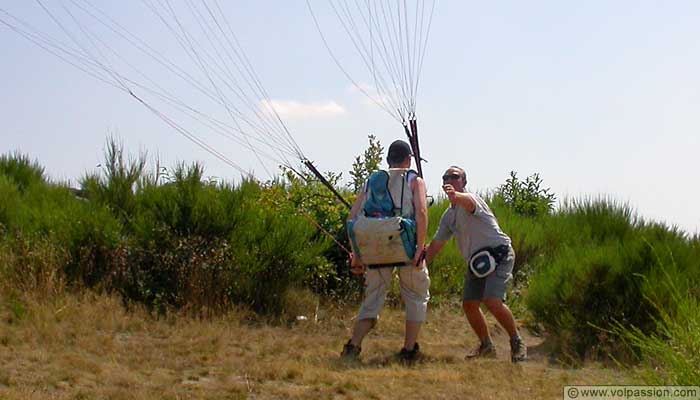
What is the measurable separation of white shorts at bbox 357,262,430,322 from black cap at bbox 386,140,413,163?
0.87m

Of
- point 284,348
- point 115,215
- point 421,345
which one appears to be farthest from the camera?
point 115,215

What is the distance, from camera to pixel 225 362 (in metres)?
7.28

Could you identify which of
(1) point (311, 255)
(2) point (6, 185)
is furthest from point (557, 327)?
(2) point (6, 185)

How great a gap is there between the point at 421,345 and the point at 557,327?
132cm

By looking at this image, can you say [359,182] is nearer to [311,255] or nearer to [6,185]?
[311,255]

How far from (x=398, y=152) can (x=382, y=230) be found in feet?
2.20

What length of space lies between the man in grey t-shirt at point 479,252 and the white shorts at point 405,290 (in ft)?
0.81

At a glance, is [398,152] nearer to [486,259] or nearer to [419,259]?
[419,259]

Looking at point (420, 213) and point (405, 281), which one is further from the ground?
point (420, 213)

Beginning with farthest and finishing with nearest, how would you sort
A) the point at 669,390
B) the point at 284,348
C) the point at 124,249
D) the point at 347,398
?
1. the point at 124,249
2. the point at 284,348
3. the point at 347,398
4. the point at 669,390

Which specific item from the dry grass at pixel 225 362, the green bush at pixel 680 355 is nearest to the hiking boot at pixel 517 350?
the dry grass at pixel 225 362

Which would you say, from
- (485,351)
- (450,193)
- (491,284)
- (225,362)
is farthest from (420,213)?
(225,362)

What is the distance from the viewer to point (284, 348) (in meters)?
8.00

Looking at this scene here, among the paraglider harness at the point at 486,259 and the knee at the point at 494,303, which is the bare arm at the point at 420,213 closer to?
the paraglider harness at the point at 486,259
